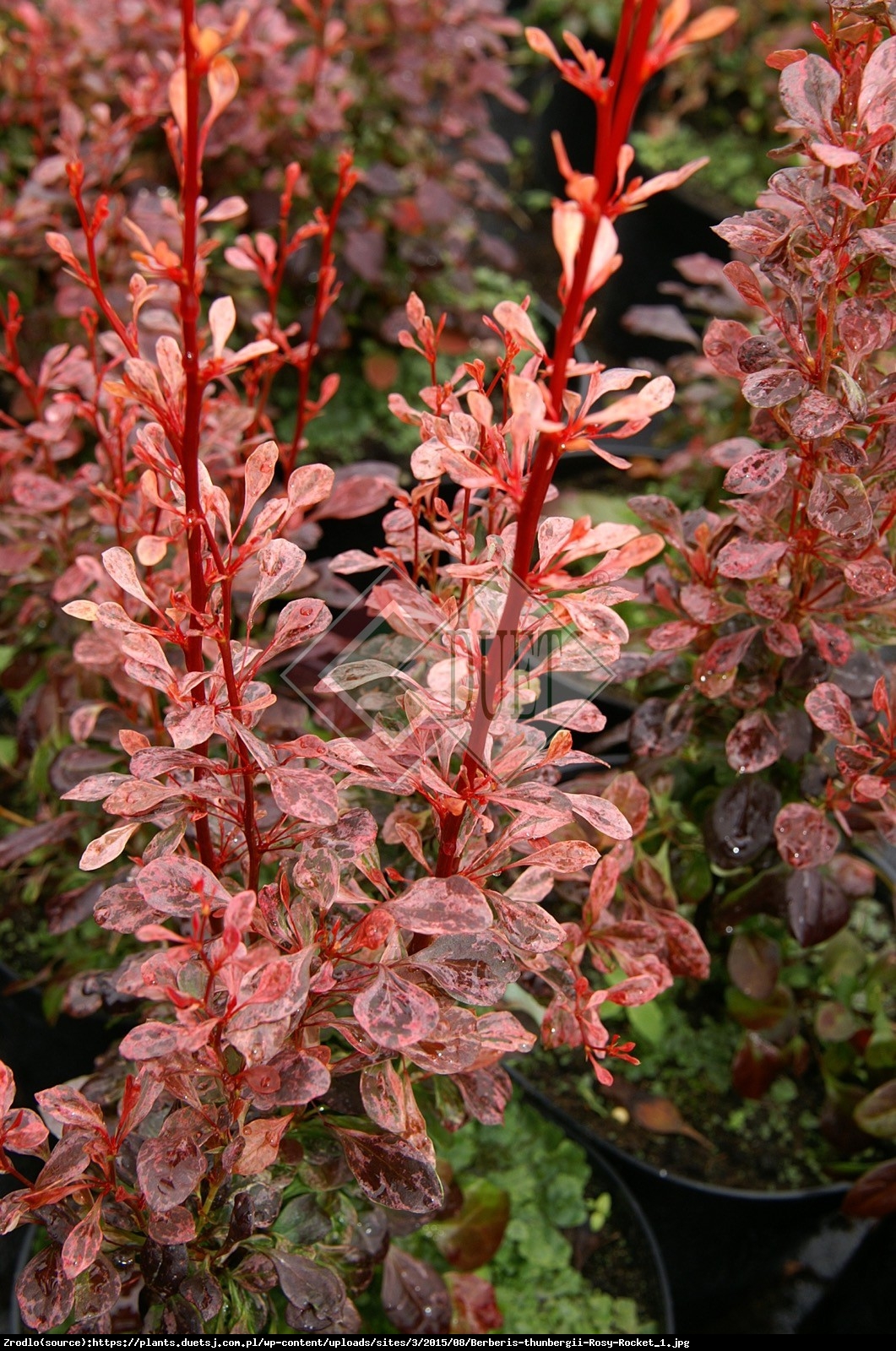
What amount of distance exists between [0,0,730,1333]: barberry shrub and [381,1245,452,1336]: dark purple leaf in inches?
5.1

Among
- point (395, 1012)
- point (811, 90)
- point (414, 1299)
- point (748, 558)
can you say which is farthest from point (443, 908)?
point (811, 90)

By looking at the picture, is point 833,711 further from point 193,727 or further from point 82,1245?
point 82,1245

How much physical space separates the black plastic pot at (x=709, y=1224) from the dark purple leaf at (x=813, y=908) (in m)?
0.41

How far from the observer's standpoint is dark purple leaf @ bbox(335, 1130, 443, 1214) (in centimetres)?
86

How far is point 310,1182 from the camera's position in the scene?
945 millimetres

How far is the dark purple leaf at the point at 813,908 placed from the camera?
128 cm

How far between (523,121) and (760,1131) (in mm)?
3620

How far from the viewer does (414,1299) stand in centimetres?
112

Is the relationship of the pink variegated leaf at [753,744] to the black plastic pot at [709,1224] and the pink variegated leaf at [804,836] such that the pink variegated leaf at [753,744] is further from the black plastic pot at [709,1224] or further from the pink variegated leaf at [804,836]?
the black plastic pot at [709,1224]

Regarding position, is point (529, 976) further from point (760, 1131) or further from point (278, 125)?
point (278, 125)

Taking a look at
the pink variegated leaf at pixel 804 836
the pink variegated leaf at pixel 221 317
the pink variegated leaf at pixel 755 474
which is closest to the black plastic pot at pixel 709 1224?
the pink variegated leaf at pixel 804 836

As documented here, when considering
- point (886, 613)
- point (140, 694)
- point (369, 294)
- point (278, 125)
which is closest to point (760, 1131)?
point (886, 613)

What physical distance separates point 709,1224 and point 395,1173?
839mm

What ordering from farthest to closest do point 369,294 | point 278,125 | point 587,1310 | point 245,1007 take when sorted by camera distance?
point 369,294, point 278,125, point 587,1310, point 245,1007
